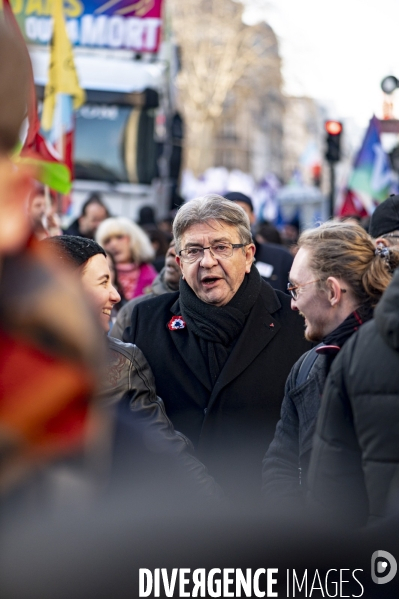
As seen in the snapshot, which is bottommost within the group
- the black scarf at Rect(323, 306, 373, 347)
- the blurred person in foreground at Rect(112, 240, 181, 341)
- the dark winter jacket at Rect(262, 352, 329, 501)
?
the dark winter jacket at Rect(262, 352, 329, 501)

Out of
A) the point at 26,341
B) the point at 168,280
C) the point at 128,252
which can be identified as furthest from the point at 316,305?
the point at 128,252

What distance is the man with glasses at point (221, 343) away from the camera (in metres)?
3.82

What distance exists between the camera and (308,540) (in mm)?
1428

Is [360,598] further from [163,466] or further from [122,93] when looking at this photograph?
[122,93]

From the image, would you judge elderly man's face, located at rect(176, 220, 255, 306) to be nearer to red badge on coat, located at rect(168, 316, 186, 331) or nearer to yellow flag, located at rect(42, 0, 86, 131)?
red badge on coat, located at rect(168, 316, 186, 331)

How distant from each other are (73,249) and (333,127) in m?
14.4

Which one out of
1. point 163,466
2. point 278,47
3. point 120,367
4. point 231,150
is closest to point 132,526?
point 163,466

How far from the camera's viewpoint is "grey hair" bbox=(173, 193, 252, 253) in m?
4.05

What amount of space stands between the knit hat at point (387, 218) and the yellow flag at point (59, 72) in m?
4.43

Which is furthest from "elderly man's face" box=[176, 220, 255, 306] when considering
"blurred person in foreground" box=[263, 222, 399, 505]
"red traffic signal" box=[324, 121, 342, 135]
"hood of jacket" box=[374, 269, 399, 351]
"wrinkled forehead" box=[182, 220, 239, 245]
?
"red traffic signal" box=[324, 121, 342, 135]

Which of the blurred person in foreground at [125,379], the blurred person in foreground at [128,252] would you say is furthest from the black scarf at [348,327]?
the blurred person in foreground at [128,252]

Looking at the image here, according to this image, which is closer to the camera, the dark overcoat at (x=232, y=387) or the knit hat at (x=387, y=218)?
the dark overcoat at (x=232, y=387)

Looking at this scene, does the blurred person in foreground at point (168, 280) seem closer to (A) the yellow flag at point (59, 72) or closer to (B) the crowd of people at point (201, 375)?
(B) the crowd of people at point (201, 375)

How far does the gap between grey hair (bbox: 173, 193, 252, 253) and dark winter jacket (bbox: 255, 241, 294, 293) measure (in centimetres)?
277
